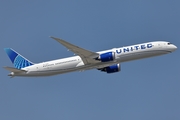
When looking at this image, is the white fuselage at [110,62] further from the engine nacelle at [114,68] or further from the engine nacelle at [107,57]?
the engine nacelle at [114,68]

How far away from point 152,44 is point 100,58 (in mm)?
9040

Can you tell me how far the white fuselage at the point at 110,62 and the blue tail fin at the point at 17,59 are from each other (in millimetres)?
2932

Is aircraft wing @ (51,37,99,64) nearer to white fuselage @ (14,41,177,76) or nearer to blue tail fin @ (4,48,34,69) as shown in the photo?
white fuselage @ (14,41,177,76)

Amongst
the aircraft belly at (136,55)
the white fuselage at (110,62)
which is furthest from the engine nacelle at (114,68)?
the aircraft belly at (136,55)

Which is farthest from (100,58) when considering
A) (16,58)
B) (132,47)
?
(16,58)

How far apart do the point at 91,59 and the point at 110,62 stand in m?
3.16

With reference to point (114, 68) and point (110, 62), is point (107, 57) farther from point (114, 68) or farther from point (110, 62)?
point (114, 68)

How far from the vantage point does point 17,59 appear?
67188 millimetres

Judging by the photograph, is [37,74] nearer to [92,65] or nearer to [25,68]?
[25,68]

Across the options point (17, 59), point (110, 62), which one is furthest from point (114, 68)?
point (17, 59)

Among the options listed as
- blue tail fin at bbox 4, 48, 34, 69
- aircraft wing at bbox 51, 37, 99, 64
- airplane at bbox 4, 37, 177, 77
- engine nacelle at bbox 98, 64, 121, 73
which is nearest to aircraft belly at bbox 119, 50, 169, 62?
airplane at bbox 4, 37, 177, 77

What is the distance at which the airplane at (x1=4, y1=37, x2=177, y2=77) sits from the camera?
5912cm

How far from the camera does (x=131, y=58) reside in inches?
2336

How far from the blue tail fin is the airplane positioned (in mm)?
1743
